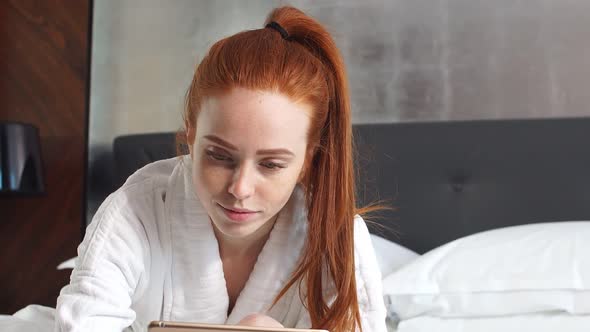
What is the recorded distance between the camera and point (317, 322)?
1181 mm

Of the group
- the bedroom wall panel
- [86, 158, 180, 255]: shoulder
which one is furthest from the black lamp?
[86, 158, 180, 255]: shoulder

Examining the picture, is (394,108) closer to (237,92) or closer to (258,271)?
(258,271)

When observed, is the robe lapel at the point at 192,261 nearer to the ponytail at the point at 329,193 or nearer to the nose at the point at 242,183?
the ponytail at the point at 329,193

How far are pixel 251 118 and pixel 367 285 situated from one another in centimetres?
42

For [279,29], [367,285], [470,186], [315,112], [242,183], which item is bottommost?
[367,285]

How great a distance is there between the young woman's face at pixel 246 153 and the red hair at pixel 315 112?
0.03 metres

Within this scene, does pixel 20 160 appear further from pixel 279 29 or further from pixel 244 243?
pixel 279 29

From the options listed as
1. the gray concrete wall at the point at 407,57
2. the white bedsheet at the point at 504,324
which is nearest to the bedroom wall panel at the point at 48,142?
the gray concrete wall at the point at 407,57

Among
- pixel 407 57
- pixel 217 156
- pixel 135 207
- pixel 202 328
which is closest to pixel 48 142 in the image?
pixel 407 57

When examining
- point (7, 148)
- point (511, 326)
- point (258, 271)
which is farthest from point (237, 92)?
point (7, 148)

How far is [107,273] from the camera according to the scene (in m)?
1.05

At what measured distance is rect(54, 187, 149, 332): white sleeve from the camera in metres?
0.99

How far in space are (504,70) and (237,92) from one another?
138 centimetres

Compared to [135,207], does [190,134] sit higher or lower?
higher
